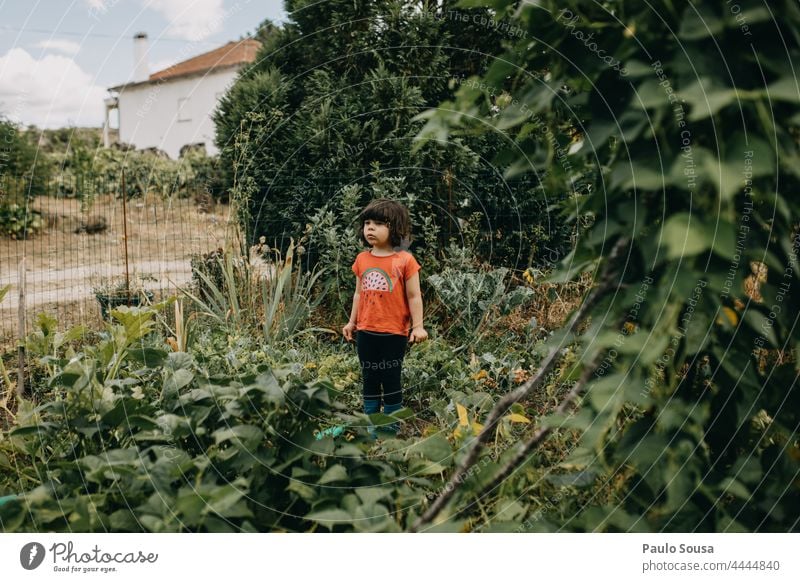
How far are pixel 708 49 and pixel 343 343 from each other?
356 cm

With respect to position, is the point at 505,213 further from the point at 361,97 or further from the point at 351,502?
→ the point at 351,502

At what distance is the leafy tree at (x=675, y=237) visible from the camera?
1360 millimetres

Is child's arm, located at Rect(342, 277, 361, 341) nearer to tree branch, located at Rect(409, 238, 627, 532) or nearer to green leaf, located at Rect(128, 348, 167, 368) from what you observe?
green leaf, located at Rect(128, 348, 167, 368)

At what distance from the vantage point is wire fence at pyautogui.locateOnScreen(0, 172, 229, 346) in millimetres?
6016

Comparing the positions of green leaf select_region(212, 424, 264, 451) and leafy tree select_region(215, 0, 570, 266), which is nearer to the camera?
green leaf select_region(212, 424, 264, 451)

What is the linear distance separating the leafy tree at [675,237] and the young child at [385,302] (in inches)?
65.5

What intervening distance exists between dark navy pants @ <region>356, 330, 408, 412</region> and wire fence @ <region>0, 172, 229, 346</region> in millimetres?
2235

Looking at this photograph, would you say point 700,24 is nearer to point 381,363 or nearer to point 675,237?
point 675,237

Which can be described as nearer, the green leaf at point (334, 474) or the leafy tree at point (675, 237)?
the leafy tree at point (675, 237)

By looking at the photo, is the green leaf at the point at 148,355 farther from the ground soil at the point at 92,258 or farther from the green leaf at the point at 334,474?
the ground soil at the point at 92,258

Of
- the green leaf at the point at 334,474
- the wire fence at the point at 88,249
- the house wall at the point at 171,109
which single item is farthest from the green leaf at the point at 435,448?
the house wall at the point at 171,109

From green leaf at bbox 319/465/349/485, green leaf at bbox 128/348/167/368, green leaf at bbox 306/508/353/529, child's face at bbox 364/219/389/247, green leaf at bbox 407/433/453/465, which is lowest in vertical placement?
green leaf at bbox 306/508/353/529

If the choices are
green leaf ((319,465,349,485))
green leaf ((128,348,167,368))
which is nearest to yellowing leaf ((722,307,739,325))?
green leaf ((319,465,349,485))
